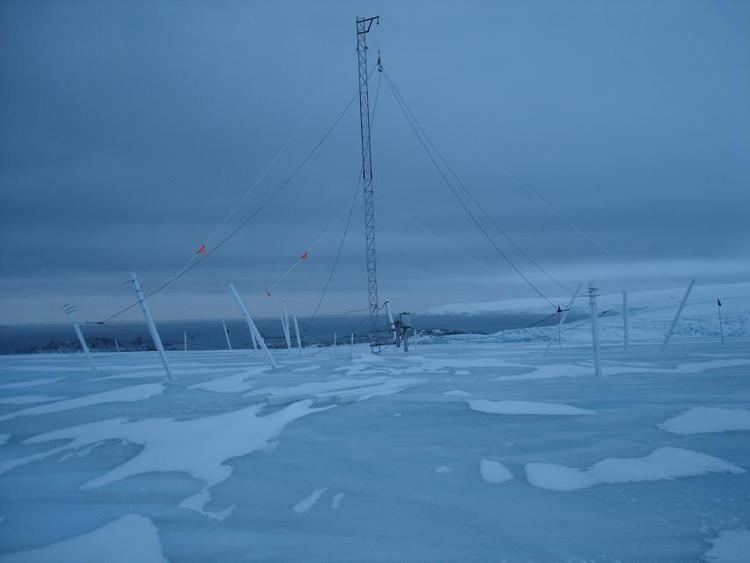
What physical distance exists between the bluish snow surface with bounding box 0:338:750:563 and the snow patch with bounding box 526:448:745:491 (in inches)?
1.1

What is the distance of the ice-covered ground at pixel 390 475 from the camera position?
3967mm

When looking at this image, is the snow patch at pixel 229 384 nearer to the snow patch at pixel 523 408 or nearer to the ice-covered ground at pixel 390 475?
the ice-covered ground at pixel 390 475

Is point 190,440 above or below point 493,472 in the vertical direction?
above

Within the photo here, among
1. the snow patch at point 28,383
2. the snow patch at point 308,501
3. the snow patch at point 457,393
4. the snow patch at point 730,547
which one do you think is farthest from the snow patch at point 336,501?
the snow patch at point 28,383

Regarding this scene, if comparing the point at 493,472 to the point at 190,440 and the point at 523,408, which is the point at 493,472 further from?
the point at 190,440

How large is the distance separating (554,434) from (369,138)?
24.6 metres

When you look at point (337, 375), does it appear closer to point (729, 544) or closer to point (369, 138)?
point (729, 544)

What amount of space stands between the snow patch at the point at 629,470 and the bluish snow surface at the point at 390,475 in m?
0.03

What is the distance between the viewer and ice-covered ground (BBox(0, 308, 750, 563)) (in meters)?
3.97

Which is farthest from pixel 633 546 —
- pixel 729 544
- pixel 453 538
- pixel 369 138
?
pixel 369 138

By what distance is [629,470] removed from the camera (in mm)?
5258

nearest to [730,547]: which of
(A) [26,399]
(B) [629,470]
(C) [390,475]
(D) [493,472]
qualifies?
(B) [629,470]

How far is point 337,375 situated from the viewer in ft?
46.9

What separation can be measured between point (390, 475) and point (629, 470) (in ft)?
8.72
